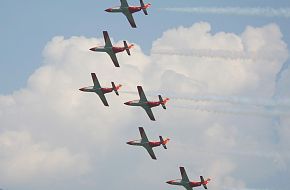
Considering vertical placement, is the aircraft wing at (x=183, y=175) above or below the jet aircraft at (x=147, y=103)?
below

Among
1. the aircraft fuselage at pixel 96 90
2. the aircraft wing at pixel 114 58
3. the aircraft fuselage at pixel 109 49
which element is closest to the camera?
the aircraft fuselage at pixel 109 49

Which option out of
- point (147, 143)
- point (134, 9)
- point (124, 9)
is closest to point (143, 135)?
point (147, 143)

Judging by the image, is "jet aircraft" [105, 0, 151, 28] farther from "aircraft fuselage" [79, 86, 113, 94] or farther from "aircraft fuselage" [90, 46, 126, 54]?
"aircraft fuselage" [79, 86, 113, 94]

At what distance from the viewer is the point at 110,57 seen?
450ft

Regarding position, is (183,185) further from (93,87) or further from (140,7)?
(140,7)

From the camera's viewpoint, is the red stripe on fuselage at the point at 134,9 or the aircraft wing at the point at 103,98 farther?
the aircraft wing at the point at 103,98

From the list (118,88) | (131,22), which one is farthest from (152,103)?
(131,22)

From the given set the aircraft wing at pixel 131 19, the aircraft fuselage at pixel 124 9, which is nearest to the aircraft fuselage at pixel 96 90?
the aircraft fuselage at pixel 124 9

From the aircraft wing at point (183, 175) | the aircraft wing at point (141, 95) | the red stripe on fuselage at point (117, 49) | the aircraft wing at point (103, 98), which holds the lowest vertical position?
the aircraft wing at point (183, 175)

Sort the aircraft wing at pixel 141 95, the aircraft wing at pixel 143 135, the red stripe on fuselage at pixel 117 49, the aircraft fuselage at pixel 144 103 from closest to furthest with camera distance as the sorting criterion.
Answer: the red stripe on fuselage at pixel 117 49
the aircraft fuselage at pixel 144 103
the aircraft wing at pixel 141 95
the aircraft wing at pixel 143 135

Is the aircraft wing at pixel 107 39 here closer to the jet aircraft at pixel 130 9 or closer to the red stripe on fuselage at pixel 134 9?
the jet aircraft at pixel 130 9

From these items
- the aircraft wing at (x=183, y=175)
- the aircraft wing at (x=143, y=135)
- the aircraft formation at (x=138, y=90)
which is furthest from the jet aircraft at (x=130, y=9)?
the aircraft wing at (x=183, y=175)

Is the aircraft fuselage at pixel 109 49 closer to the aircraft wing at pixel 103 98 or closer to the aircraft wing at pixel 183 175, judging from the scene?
the aircraft wing at pixel 103 98

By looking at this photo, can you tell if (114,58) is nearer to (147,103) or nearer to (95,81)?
(95,81)
